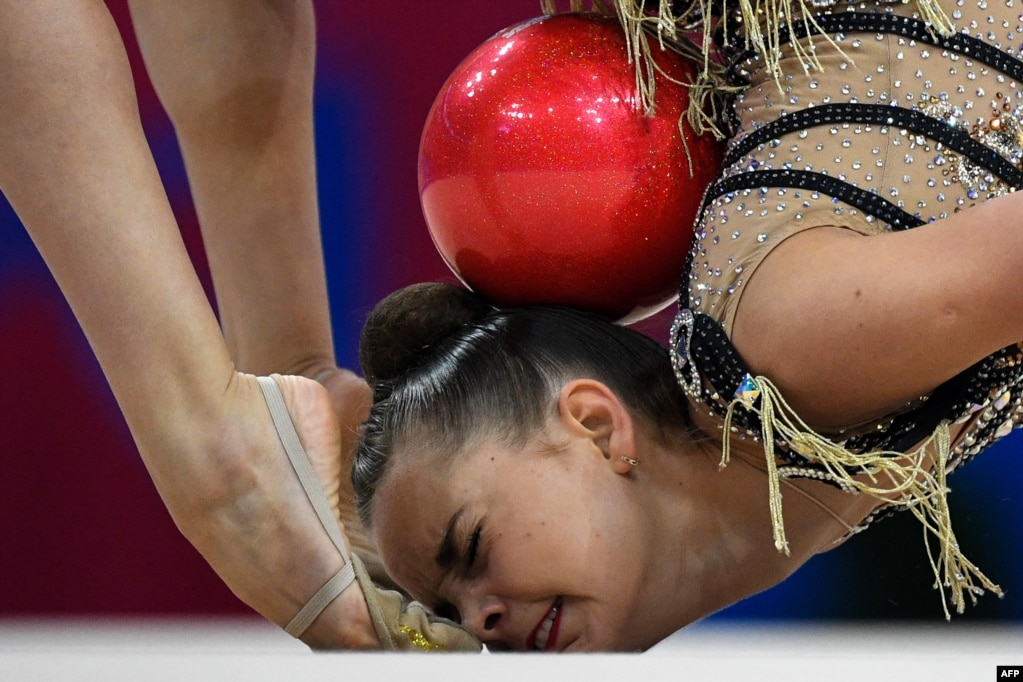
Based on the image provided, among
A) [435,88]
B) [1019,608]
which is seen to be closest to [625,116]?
[435,88]

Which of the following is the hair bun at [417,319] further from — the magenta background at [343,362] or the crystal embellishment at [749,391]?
the magenta background at [343,362]

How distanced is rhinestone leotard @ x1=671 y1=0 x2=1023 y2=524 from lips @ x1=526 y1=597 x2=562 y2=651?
0.71ft

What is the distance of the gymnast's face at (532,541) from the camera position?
1.09 metres

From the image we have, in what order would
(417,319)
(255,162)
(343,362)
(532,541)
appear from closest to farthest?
1. (532,541)
2. (417,319)
3. (255,162)
4. (343,362)

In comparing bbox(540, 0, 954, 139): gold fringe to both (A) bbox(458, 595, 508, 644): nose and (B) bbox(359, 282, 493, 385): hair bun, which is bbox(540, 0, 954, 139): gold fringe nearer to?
(B) bbox(359, 282, 493, 385): hair bun

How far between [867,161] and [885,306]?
0.15 m

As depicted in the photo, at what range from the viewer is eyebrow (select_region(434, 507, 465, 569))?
43.8 inches

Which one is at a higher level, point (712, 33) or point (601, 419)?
point (712, 33)

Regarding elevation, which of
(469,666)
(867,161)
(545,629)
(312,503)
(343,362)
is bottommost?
(343,362)

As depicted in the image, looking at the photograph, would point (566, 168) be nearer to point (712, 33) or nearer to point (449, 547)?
point (712, 33)

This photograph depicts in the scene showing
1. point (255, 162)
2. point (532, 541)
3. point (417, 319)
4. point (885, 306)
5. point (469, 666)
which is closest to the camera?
point (469, 666)

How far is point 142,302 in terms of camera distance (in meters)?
1.02

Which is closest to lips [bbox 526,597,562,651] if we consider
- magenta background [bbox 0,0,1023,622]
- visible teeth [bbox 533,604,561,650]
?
visible teeth [bbox 533,604,561,650]

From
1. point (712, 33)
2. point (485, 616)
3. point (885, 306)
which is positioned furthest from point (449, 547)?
point (712, 33)
